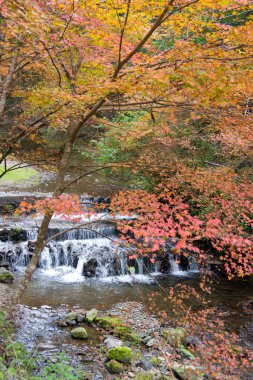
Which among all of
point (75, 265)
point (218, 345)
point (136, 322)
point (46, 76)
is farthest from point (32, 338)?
point (46, 76)

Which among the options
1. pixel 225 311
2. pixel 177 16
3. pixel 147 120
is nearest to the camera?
pixel 177 16

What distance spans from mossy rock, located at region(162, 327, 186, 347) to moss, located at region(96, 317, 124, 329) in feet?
3.29

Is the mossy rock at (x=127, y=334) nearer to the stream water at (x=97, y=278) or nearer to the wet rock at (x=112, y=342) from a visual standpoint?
the wet rock at (x=112, y=342)

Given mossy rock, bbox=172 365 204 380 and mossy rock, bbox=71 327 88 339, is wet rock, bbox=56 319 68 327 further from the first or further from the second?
mossy rock, bbox=172 365 204 380

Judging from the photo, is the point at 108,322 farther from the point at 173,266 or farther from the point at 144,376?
the point at 173,266

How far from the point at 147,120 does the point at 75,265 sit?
19.2 feet

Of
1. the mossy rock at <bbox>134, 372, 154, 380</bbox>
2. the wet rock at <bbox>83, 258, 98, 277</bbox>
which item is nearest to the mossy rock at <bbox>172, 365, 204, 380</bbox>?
the mossy rock at <bbox>134, 372, 154, 380</bbox>

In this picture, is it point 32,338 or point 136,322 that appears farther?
point 136,322

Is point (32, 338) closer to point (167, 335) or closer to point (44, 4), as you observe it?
point (167, 335)

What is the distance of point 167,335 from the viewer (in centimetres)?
661

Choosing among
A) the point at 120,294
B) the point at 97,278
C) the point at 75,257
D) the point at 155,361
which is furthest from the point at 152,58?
the point at 75,257

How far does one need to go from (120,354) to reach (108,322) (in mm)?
1176

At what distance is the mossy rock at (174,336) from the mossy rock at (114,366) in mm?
1186

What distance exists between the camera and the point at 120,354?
5941mm
